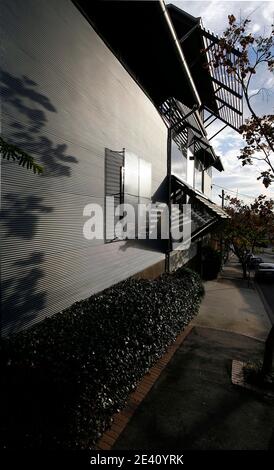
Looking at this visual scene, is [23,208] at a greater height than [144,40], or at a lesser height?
lesser

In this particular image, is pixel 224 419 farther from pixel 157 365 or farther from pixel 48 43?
pixel 48 43

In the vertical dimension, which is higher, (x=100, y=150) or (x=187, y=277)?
(x=100, y=150)

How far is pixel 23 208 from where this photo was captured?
4.35 m

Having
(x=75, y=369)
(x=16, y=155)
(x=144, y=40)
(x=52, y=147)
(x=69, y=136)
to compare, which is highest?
(x=144, y=40)

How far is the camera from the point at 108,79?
694 centimetres

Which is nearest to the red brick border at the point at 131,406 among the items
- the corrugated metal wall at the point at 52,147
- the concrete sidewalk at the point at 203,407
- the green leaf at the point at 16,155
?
the concrete sidewalk at the point at 203,407

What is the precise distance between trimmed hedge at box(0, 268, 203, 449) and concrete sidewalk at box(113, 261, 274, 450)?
63cm

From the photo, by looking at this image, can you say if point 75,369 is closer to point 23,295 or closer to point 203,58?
point 23,295

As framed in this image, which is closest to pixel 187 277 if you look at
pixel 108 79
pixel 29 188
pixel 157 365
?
pixel 157 365

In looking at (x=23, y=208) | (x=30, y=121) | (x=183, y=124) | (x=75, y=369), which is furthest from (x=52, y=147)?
(x=183, y=124)

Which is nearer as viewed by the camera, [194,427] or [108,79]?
[194,427]

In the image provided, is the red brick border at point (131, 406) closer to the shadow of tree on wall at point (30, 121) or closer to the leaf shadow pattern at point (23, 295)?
the leaf shadow pattern at point (23, 295)

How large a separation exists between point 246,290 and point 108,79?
16.3 m

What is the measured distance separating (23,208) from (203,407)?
14.8 feet
